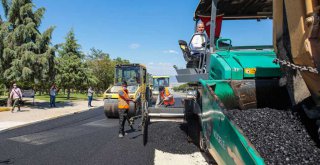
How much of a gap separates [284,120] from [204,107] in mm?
1072

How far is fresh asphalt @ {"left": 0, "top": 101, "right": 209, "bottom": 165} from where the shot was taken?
21.7 ft

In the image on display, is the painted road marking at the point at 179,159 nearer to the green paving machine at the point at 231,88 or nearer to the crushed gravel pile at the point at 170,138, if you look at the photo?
the crushed gravel pile at the point at 170,138

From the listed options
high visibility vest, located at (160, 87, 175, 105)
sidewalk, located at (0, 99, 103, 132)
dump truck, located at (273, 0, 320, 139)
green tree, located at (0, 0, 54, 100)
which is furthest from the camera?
green tree, located at (0, 0, 54, 100)

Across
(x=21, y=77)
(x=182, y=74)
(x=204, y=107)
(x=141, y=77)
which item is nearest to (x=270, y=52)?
(x=204, y=107)

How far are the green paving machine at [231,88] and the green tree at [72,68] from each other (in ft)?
101

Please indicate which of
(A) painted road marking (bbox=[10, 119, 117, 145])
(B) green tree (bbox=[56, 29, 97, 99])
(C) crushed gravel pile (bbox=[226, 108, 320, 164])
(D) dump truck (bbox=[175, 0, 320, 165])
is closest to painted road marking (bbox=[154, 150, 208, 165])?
(D) dump truck (bbox=[175, 0, 320, 165])

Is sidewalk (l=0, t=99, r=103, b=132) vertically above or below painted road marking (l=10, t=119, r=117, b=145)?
above

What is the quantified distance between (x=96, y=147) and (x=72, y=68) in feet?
97.1

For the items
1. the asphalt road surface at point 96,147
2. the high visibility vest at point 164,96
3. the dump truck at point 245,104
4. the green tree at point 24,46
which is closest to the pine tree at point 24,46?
the green tree at point 24,46

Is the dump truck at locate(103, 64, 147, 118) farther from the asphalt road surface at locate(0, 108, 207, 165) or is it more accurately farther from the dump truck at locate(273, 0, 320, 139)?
the dump truck at locate(273, 0, 320, 139)

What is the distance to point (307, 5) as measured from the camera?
2.58m

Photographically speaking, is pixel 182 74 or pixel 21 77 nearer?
pixel 182 74

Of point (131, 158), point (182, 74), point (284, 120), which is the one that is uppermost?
point (182, 74)

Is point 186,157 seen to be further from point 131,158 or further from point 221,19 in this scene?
point 221,19
